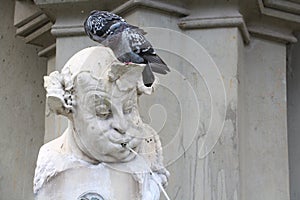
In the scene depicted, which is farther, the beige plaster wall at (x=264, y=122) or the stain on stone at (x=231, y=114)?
the beige plaster wall at (x=264, y=122)

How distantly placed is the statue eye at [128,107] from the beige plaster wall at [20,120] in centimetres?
153

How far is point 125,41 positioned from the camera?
2.18 m

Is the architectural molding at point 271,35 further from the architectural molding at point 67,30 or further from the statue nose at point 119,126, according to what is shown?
the statue nose at point 119,126

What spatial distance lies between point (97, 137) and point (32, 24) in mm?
1420

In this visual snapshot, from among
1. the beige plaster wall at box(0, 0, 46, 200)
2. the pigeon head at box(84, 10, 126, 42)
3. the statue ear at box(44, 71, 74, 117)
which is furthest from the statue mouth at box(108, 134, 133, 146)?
the beige plaster wall at box(0, 0, 46, 200)

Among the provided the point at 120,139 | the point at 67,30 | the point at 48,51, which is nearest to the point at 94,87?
the point at 120,139

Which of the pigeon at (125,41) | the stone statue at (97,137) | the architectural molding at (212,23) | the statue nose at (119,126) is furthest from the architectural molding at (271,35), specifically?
the statue nose at (119,126)

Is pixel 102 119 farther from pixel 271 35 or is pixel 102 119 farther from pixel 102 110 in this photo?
pixel 271 35

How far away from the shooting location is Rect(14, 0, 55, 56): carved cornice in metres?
3.39

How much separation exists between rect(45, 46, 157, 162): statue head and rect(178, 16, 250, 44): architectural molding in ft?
2.85

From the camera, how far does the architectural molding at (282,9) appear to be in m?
3.12

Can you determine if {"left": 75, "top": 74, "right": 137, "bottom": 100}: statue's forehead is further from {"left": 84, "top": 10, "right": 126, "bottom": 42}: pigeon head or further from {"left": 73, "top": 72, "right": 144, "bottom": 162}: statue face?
{"left": 84, "top": 10, "right": 126, "bottom": 42}: pigeon head

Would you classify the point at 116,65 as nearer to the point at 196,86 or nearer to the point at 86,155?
the point at 86,155

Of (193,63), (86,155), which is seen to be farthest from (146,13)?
(86,155)
